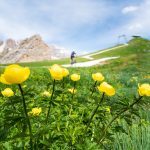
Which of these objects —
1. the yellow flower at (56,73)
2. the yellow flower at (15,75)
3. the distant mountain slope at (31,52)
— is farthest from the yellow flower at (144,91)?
the distant mountain slope at (31,52)

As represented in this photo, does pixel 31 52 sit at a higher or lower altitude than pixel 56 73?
higher

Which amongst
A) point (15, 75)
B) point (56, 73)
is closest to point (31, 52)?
point (56, 73)

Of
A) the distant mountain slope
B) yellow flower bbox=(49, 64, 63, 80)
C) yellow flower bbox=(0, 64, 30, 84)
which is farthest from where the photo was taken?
the distant mountain slope

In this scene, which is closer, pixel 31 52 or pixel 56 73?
pixel 56 73

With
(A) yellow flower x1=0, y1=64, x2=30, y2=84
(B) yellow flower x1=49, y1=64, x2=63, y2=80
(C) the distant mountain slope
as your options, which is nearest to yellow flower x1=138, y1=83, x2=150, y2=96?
(B) yellow flower x1=49, y1=64, x2=63, y2=80

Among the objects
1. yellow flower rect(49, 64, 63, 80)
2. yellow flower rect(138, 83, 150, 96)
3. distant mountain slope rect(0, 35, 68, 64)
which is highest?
distant mountain slope rect(0, 35, 68, 64)

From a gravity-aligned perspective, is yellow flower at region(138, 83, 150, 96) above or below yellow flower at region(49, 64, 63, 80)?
below

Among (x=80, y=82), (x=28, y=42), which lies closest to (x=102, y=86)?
(x=80, y=82)

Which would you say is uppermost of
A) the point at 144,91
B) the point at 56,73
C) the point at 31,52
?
the point at 31,52

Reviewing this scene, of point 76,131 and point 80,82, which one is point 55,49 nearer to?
point 80,82

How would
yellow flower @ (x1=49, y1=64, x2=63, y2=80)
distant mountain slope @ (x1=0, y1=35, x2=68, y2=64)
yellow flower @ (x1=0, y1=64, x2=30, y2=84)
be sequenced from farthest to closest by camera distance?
distant mountain slope @ (x1=0, y1=35, x2=68, y2=64), yellow flower @ (x1=49, y1=64, x2=63, y2=80), yellow flower @ (x1=0, y1=64, x2=30, y2=84)

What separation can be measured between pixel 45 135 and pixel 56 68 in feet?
1.63

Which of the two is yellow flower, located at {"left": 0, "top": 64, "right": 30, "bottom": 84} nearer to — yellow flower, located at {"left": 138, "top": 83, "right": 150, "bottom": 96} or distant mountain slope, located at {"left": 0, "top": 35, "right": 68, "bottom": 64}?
yellow flower, located at {"left": 138, "top": 83, "right": 150, "bottom": 96}

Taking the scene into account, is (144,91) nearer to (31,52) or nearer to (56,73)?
(56,73)
